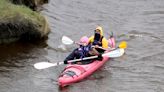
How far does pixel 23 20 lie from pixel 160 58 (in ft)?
16.8

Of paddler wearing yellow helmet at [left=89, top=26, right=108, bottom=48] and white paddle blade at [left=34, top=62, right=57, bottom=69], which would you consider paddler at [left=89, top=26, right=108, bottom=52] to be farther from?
white paddle blade at [left=34, top=62, right=57, bottom=69]

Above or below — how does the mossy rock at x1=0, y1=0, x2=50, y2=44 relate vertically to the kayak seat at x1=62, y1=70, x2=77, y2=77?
above

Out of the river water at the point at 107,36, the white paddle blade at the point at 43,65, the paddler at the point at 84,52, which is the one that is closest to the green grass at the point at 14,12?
the river water at the point at 107,36

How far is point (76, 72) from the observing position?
13500 mm

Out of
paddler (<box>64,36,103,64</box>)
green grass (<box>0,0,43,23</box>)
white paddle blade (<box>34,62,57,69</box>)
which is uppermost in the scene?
green grass (<box>0,0,43,23</box>)

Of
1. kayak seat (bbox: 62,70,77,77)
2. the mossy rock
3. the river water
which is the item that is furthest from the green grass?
kayak seat (bbox: 62,70,77,77)

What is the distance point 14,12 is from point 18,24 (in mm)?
477

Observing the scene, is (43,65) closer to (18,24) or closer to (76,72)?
(76,72)

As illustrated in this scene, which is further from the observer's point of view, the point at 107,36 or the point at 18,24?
the point at 107,36

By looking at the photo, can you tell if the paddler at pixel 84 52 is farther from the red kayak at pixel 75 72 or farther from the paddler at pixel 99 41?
the paddler at pixel 99 41

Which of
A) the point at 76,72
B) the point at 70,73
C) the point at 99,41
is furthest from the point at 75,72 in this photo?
the point at 99,41

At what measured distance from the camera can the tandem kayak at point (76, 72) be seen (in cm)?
1297

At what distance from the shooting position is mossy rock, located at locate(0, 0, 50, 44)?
1520cm

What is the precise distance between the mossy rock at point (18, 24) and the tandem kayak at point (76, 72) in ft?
8.92
